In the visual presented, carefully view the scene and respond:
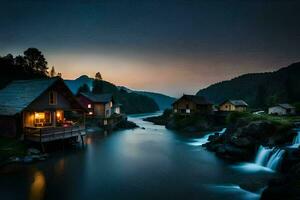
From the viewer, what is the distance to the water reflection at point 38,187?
58.1 feet

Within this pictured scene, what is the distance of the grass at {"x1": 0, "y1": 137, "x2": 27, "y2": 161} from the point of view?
25391 millimetres

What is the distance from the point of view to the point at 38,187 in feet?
63.6

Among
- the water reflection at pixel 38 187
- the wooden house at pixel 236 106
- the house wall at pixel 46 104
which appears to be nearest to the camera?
the water reflection at pixel 38 187

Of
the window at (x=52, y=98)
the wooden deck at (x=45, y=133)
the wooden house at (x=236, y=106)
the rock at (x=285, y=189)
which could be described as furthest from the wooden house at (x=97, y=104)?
the rock at (x=285, y=189)

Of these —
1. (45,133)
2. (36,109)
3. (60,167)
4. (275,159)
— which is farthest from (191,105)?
(60,167)

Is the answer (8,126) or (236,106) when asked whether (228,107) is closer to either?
(236,106)

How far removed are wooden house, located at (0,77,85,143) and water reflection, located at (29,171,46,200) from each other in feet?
25.0

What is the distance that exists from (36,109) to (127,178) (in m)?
16.2

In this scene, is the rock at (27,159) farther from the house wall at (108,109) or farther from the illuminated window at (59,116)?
the house wall at (108,109)

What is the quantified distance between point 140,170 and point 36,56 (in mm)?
77048

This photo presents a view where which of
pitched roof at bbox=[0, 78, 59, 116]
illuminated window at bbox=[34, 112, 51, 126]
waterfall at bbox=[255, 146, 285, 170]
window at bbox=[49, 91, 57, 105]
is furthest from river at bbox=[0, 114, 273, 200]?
pitched roof at bbox=[0, 78, 59, 116]

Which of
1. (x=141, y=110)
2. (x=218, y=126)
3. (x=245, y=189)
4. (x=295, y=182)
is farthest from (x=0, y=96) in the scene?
(x=141, y=110)

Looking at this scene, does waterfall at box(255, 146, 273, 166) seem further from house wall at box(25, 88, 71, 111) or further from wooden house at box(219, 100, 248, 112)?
wooden house at box(219, 100, 248, 112)

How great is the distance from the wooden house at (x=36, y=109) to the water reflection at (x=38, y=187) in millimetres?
7630
